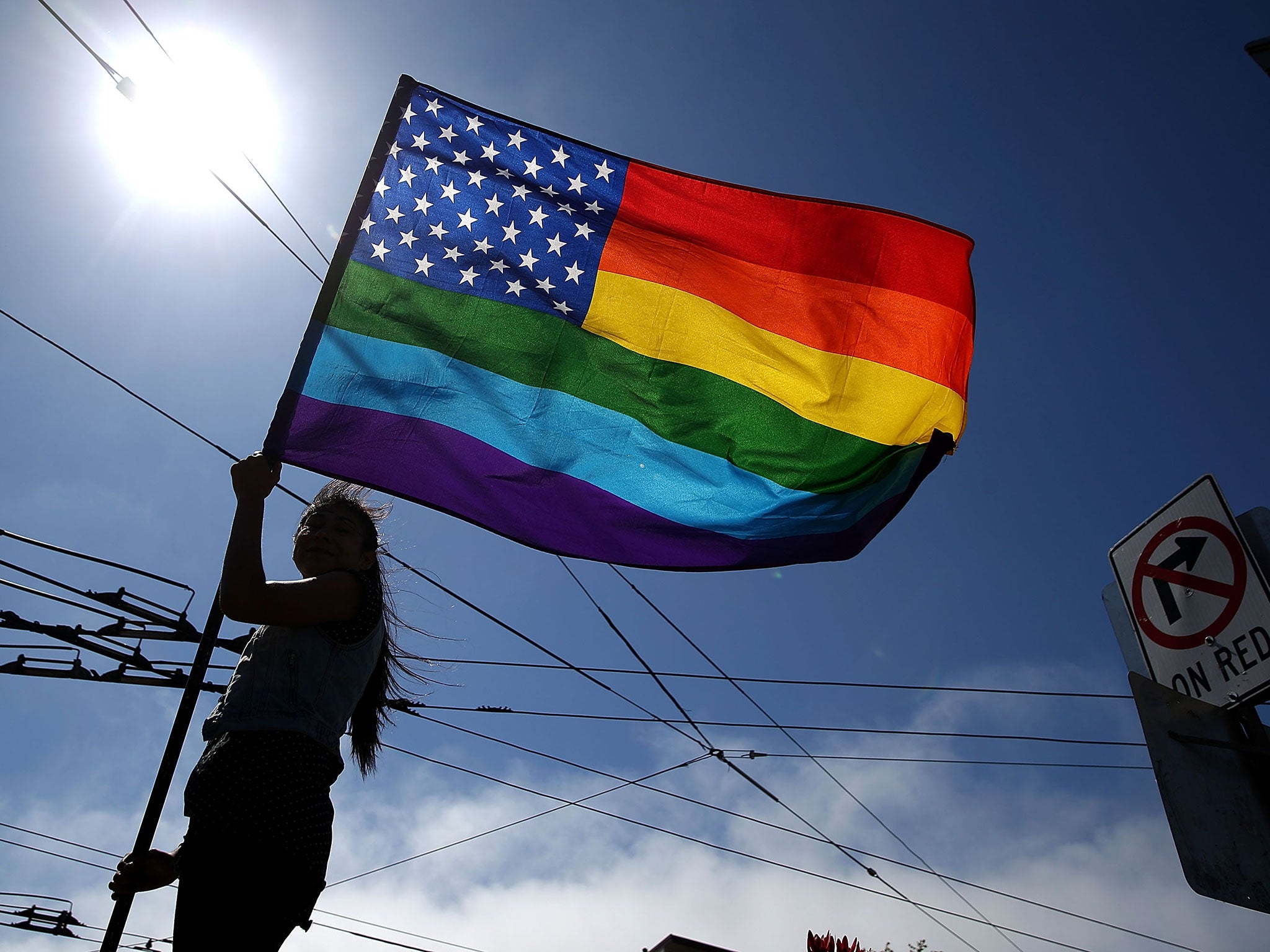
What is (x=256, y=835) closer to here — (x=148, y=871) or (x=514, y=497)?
(x=148, y=871)

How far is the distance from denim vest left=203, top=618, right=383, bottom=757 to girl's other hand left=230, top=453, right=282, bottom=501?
0.37 metres

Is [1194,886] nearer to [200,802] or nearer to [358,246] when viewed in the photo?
[200,802]

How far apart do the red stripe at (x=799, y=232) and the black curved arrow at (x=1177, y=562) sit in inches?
70.1

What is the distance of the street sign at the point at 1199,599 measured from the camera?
106 inches

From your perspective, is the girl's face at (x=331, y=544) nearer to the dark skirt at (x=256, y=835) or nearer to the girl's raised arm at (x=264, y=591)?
the girl's raised arm at (x=264, y=591)

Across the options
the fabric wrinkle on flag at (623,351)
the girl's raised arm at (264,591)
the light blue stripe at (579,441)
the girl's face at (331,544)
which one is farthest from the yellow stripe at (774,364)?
the girl's raised arm at (264,591)

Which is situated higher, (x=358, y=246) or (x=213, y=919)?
(x=358, y=246)

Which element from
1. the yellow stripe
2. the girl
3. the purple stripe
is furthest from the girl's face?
the yellow stripe

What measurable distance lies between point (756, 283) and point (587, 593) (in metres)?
3.31

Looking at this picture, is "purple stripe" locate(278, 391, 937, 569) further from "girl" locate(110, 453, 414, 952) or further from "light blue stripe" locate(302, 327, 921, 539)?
"girl" locate(110, 453, 414, 952)

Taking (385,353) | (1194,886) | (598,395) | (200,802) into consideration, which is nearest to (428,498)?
(385,353)

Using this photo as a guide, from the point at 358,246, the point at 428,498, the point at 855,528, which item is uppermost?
the point at 358,246

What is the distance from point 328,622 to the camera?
214 cm

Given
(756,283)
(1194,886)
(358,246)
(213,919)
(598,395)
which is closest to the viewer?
(213,919)
